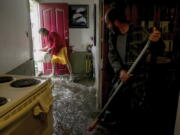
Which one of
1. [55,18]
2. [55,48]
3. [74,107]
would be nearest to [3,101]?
[74,107]

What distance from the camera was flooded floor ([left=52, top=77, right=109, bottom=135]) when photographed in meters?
2.12

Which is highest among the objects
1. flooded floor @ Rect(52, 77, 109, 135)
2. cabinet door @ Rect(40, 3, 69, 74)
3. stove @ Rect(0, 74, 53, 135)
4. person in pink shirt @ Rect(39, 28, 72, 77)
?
cabinet door @ Rect(40, 3, 69, 74)

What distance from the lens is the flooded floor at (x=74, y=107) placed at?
212 cm

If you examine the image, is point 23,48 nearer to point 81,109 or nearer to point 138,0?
point 81,109

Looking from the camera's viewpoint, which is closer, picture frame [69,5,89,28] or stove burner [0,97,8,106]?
stove burner [0,97,8,106]

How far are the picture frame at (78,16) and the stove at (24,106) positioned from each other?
10.3 ft

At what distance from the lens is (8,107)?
0.89m

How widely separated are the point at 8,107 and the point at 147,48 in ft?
3.94

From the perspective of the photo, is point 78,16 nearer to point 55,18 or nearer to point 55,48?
point 55,18

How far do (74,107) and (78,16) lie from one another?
253cm

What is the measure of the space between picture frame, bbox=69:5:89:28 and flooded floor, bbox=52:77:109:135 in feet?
5.09

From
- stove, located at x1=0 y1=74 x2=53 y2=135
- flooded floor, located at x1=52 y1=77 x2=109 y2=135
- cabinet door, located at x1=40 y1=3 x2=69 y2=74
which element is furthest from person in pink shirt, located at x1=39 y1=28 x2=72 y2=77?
stove, located at x1=0 y1=74 x2=53 y2=135

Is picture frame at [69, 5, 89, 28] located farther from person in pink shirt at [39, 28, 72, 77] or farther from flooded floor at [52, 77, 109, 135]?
flooded floor at [52, 77, 109, 135]

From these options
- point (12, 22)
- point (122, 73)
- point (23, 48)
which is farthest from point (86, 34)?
point (122, 73)
